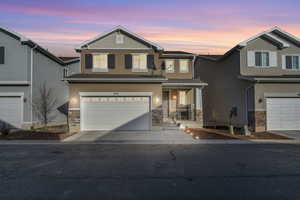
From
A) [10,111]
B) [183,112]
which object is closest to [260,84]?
[183,112]

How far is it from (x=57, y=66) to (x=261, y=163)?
20.3 meters

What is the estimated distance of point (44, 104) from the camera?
751 inches

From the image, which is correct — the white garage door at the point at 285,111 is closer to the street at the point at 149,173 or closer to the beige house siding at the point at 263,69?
the beige house siding at the point at 263,69

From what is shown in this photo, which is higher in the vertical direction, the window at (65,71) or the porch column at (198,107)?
the window at (65,71)

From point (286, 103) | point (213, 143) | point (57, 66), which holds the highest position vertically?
point (57, 66)

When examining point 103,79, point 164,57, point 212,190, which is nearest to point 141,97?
point 103,79

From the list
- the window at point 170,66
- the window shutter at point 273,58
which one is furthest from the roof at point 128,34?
the window shutter at point 273,58

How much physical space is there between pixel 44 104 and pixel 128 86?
8.11m

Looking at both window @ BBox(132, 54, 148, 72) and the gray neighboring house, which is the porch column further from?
the gray neighboring house

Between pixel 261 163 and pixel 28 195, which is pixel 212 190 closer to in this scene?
pixel 261 163

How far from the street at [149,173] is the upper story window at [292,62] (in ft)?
36.2

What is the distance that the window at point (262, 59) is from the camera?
1806 cm

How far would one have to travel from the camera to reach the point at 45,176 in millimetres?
6176

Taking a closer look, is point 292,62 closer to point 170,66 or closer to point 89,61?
point 170,66
